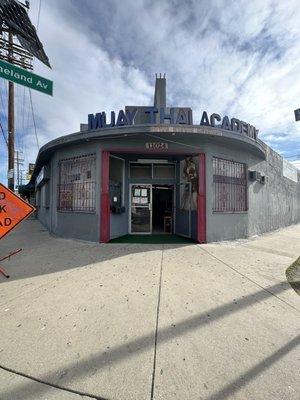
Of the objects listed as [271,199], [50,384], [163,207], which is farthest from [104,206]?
[271,199]

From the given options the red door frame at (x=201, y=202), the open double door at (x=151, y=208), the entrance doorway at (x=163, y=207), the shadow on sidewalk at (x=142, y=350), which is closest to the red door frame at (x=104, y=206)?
the open double door at (x=151, y=208)

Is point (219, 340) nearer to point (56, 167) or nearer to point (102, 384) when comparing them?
point (102, 384)

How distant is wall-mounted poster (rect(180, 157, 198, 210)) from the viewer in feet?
32.0

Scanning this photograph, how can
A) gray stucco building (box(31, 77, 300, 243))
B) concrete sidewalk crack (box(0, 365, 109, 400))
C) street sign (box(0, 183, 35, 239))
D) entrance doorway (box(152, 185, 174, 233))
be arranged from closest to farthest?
concrete sidewalk crack (box(0, 365, 109, 400))
street sign (box(0, 183, 35, 239))
gray stucco building (box(31, 77, 300, 243))
entrance doorway (box(152, 185, 174, 233))

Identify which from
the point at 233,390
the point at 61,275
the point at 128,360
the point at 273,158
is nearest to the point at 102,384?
the point at 128,360

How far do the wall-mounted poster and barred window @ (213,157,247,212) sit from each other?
0.72m

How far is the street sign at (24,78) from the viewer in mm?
5000

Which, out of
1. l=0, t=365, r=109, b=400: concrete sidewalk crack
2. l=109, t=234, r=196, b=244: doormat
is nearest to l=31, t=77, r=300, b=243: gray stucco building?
l=109, t=234, r=196, b=244: doormat

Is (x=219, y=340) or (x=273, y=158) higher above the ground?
(x=273, y=158)

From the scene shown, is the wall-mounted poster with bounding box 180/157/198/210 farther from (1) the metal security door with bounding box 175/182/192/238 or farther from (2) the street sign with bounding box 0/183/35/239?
(2) the street sign with bounding box 0/183/35/239

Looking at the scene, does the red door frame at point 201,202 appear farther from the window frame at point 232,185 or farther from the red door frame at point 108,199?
the window frame at point 232,185

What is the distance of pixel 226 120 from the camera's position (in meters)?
8.95

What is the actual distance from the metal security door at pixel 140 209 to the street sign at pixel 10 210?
5.59m

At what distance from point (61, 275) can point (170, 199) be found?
7.27m
